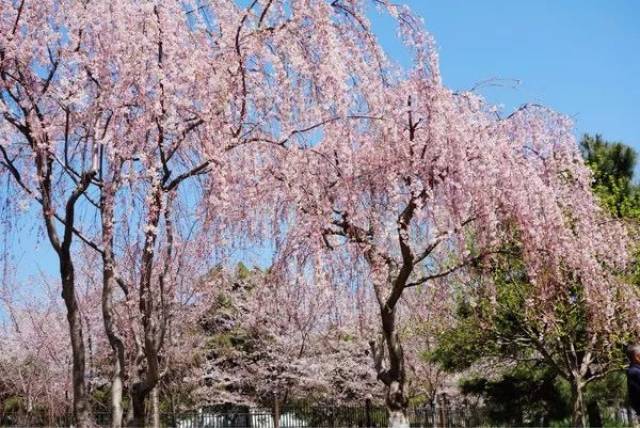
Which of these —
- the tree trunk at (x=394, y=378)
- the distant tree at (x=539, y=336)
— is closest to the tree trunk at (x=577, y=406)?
the distant tree at (x=539, y=336)

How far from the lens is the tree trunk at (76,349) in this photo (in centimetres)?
619

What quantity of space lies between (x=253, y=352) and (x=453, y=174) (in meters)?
15.8

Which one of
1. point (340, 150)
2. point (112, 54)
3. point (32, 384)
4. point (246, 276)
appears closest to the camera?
point (112, 54)

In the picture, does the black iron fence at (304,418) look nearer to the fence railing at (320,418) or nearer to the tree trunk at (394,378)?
the fence railing at (320,418)

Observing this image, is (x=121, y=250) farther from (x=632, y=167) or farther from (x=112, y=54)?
(x=632, y=167)

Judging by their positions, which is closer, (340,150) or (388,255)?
(340,150)

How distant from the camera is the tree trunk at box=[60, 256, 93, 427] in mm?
6188

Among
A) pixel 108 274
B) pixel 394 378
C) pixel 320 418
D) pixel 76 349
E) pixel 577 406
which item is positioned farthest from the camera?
pixel 320 418

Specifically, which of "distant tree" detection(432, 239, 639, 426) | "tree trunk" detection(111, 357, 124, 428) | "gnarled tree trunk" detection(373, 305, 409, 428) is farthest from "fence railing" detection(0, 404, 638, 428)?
"tree trunk" detection(111, 357, 124, 428)

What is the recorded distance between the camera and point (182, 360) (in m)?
19.1

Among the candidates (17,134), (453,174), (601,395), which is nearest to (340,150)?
(453,174)

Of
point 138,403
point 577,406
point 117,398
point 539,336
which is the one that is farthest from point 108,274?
point 577,406

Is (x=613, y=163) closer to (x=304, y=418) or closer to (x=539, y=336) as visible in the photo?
(x=539, y=336)

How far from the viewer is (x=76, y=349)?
6.35 m
